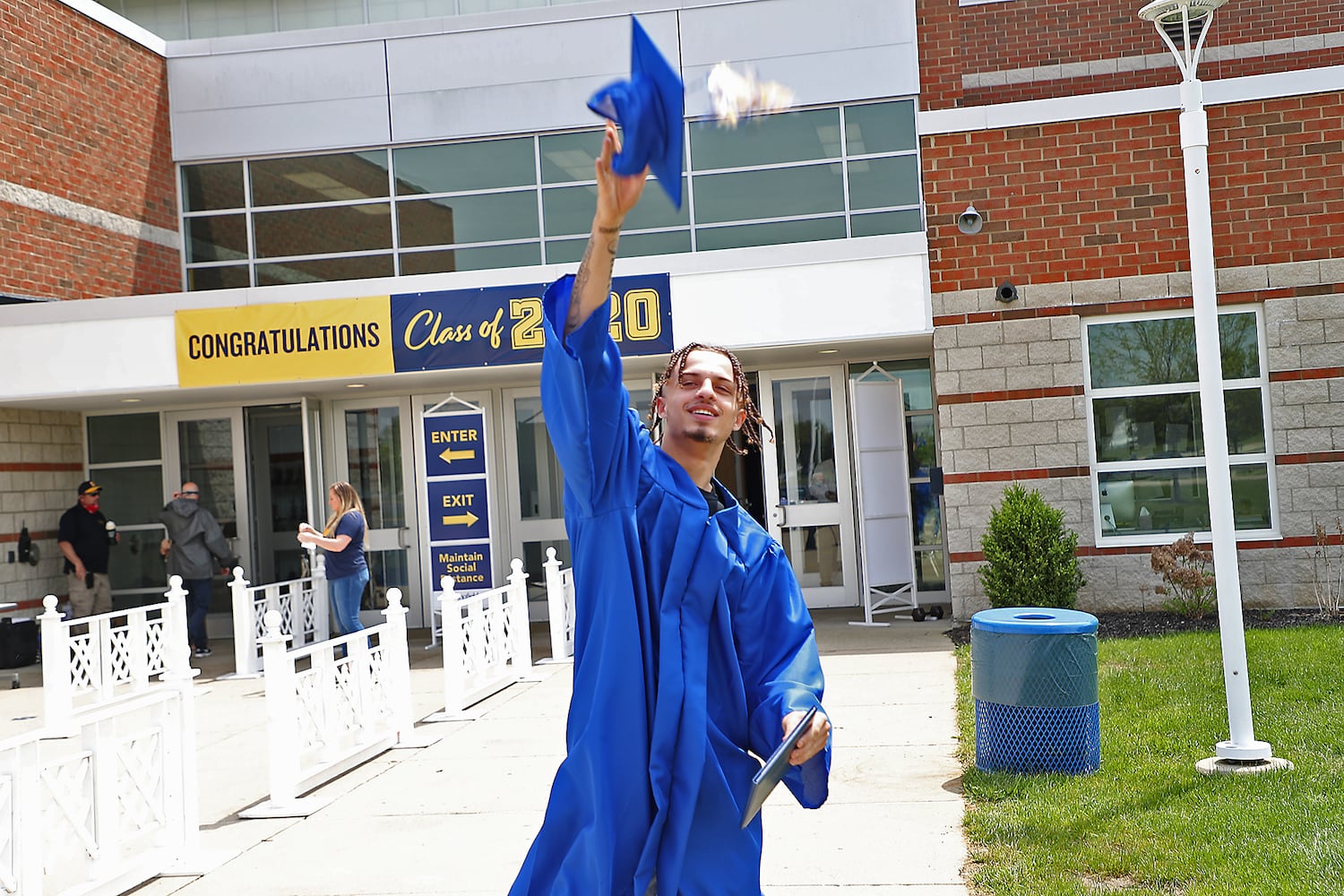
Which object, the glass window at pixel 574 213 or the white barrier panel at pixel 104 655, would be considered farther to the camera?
the glass window at pixel 574 213

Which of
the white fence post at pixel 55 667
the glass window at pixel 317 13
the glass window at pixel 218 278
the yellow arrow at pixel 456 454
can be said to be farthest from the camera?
the glass window at pixel 317 13

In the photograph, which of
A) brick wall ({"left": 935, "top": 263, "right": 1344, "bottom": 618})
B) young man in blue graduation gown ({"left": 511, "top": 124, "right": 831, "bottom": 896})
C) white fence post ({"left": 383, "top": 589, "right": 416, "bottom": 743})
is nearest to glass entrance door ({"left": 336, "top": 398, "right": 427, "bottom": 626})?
white fence post ({"left": 383, "top": 589, "right": 416, "bottom": 743})

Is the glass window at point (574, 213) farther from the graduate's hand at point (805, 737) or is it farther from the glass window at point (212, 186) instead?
the graduate's hand at point (805, 737)

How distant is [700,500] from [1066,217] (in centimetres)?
1161

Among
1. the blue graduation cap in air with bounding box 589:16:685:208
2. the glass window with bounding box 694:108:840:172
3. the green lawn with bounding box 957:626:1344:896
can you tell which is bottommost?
the green lawn with bounding box 957:626:1344:896

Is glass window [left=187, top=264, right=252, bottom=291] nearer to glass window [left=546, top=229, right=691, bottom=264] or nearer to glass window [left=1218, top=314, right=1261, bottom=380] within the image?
glass window [left=546, top=229, right=691, bottom=264]

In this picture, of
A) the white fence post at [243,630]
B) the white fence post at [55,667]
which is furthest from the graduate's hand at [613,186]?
the white fence post at [243,630]

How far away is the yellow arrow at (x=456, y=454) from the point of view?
1446cm

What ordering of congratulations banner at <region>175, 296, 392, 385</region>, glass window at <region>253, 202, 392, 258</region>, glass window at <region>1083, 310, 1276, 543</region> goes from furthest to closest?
glass window at <region>253, 202, 392, 258</region> → congratulations banner at <region>175, 296, 392, 385</region> → glass window at <region>1083, 310, 1276, 543</region>

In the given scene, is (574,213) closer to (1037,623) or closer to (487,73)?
(487,73)

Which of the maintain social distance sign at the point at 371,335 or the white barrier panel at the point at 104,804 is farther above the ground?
the maintain social distance sign at the point at 371,335

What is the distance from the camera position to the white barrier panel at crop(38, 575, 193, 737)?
11.0m

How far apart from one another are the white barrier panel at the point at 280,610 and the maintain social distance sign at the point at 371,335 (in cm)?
230

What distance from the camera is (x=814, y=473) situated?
50.0ft
